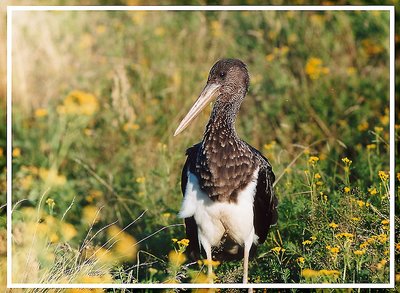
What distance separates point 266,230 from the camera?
4.95m

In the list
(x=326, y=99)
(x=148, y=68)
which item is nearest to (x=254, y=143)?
(x=326, y=99)

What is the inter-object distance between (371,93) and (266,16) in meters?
1.12

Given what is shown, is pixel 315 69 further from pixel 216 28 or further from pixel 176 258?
pixel 176 258

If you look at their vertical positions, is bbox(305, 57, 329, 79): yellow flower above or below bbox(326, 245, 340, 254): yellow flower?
above

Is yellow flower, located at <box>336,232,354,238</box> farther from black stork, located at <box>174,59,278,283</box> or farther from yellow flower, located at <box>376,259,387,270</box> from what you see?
black stork, located at <box>174,59,278,283</box>

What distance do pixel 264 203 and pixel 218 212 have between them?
30 centimetres

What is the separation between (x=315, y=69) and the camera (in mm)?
6910

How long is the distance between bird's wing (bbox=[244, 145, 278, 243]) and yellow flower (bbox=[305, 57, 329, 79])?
206cm

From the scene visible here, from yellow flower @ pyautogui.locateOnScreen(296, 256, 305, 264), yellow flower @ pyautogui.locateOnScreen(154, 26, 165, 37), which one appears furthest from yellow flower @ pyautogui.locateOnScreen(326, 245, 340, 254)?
yellow flower @ pyautogui.locateOnScreen(154, 26, 165, 37)

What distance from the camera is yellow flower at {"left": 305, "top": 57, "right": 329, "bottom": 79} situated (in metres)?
6.87

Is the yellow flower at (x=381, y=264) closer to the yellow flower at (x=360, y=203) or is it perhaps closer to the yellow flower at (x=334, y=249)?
the yellow flower at (x=334, y=249)

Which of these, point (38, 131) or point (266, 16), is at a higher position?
point (266, 16)

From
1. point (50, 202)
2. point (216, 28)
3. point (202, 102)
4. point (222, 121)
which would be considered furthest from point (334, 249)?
point (216, 28)

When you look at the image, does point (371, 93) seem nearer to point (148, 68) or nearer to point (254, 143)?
point (254, 143)
